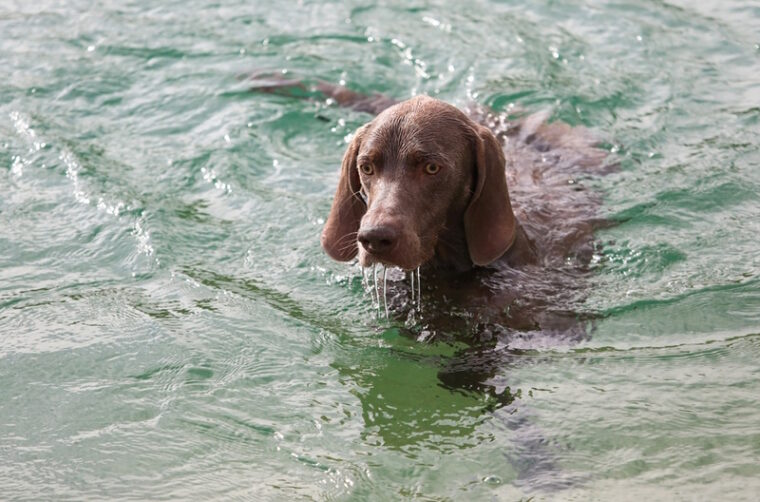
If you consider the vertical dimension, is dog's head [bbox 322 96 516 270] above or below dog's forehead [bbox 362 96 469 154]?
below

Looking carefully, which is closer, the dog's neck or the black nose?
the black nose

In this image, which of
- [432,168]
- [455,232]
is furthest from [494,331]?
[432,168]

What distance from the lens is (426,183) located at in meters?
5.55

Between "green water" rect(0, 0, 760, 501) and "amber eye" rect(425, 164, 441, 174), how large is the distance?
0.91 meters

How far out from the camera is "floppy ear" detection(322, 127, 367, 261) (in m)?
5.93

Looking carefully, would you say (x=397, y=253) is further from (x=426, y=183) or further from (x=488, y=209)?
(x=488, y=209)

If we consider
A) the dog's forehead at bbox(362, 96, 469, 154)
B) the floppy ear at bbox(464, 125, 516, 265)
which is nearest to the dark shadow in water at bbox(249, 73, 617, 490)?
the floppy ear at bbox(464, 125, 516, 265)

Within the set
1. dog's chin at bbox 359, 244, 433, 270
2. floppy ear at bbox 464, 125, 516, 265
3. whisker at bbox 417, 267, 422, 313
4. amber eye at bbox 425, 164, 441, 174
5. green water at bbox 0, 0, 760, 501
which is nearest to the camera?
green water at bbox 0, 0, 760, 501

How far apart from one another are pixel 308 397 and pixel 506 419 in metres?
0.98

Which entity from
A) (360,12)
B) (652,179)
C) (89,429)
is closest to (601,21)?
(360,12)

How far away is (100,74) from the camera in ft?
30.7

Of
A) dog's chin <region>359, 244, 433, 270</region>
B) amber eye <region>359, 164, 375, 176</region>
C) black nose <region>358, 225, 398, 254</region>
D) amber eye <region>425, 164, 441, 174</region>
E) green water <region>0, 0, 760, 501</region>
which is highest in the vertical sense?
amber eye <region>425, 164, 441, 174</region>

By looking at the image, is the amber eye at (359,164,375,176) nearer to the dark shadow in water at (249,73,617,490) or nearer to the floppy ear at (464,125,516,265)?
the floppy ear at (464,125,516,265)

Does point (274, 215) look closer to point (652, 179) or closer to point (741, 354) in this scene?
point (652, 179)
